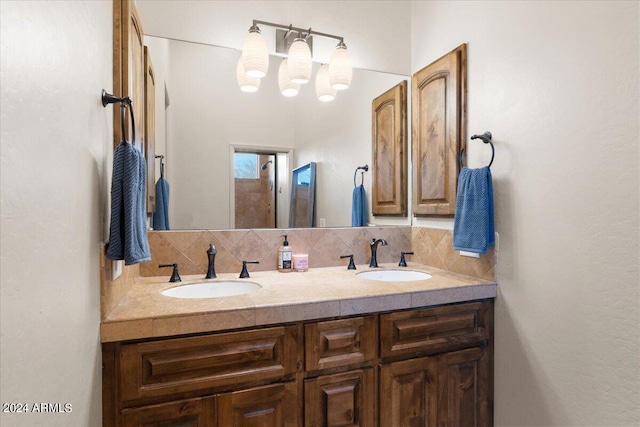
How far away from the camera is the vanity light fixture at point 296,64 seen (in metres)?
1.74

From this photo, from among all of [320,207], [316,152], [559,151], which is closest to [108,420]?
[320,207]

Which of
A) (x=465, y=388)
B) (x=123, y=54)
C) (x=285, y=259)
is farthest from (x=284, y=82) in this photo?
(x=465, y=388)

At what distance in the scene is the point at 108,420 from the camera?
3.34ft

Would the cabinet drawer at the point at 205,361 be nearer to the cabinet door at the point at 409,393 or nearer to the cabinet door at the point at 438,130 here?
the cabinet door at the point at 409,393

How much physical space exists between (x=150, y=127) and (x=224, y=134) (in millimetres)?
363

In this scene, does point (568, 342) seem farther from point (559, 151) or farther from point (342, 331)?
point (342, 331)

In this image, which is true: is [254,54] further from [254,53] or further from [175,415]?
[175,415]

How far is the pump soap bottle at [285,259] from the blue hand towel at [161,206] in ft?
2.00

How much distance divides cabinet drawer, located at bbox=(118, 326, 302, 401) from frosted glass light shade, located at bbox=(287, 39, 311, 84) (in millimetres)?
1332

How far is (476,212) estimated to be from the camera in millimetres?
1516

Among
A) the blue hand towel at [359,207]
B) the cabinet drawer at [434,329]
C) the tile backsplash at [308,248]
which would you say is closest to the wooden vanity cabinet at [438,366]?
the cabinet drawer at [434,329]

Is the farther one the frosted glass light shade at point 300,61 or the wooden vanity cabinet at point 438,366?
the frosted glass light shade at point 300,61

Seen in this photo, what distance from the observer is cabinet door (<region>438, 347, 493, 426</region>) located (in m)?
1.46

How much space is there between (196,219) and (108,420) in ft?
3.13
